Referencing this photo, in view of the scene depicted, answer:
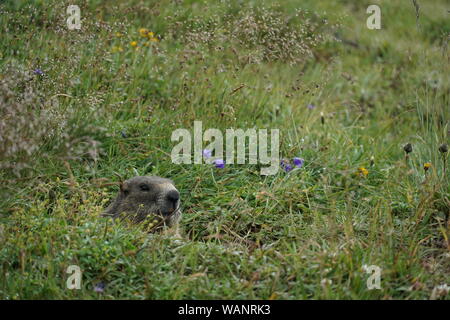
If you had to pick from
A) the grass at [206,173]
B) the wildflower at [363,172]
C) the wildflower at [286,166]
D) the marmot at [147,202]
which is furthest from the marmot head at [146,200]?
the wildflower at [363,172]

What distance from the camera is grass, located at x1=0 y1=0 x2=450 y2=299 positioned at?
3.33m

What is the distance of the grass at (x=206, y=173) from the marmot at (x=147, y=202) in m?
0.15

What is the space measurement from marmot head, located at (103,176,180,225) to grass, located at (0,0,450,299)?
15cm

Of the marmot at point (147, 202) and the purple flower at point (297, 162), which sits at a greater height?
the purple flower at point (297, 162)

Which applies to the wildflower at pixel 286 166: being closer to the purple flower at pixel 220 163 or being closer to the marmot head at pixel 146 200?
the purple flower at pixel 220 163

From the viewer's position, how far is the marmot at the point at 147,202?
13.3 feet

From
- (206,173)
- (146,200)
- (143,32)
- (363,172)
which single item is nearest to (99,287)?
(146,200)

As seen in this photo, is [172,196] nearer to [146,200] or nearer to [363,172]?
[146,200]

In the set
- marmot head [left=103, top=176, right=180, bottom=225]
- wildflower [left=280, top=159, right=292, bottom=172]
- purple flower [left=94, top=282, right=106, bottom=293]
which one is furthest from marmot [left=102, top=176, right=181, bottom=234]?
wildflower [left=280, top=159, right=292, bottom=172]

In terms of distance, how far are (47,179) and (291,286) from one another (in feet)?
6.79

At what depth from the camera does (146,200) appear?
408 centimetres

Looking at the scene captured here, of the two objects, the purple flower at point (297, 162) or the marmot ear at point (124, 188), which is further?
the purple flower at point (297, 162)

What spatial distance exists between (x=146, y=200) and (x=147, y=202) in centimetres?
2

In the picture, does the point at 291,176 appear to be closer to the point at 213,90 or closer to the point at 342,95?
the point at 213,90
